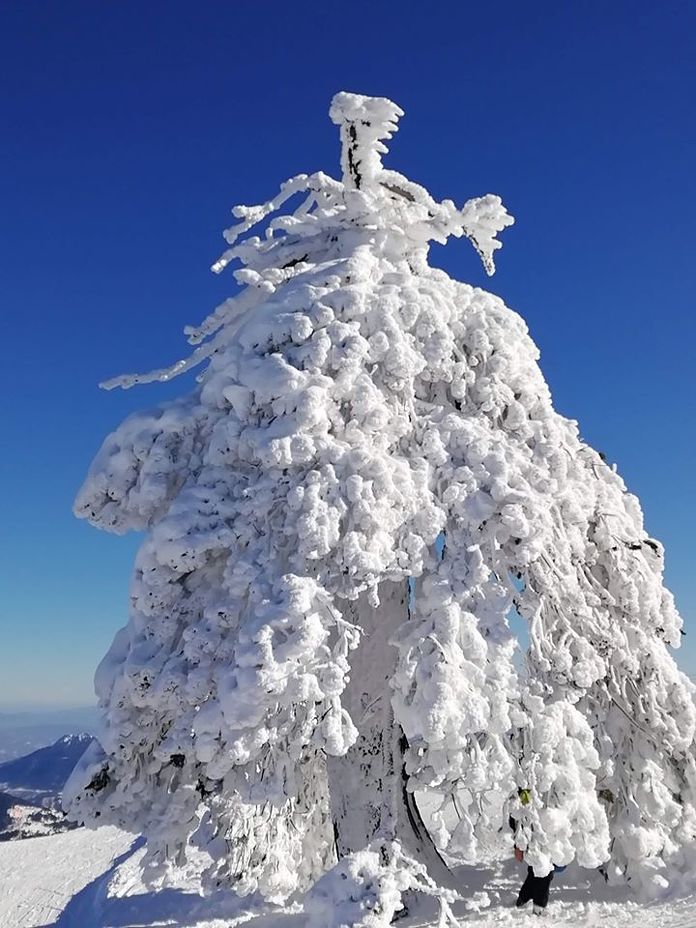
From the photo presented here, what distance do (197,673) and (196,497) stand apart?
1798mm

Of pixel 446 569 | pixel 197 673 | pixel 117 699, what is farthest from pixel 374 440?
pixel 117 699

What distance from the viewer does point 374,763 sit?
8.81 meters

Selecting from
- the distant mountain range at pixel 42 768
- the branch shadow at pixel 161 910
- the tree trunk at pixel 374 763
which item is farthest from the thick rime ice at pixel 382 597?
the distant mountain range at pixel 42 768

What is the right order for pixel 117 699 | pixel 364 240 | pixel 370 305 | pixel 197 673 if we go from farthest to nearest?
pixel 364 240 → pixel 370 305 → pixel 117 699 → pixel 197 673

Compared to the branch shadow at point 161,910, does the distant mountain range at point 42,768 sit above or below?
below

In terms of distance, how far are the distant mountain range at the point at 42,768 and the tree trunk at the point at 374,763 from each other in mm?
171684

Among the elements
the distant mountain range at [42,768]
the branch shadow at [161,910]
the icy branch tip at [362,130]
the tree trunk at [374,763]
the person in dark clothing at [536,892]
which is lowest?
the distant mountain range at [42,768]

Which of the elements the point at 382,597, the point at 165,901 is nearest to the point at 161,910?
the point at 165,901

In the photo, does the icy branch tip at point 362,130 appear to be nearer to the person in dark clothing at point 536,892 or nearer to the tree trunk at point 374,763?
the tree trunk at point 374,763

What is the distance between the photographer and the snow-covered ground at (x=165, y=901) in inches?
326

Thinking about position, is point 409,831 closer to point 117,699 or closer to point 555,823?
point 555,823

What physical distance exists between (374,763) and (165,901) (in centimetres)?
508

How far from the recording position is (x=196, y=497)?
311 inches

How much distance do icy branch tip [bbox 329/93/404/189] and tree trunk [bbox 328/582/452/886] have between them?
5582 millimetres
